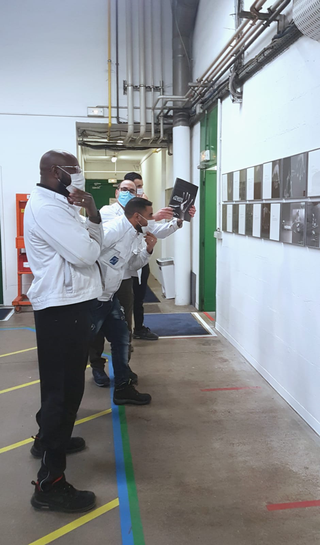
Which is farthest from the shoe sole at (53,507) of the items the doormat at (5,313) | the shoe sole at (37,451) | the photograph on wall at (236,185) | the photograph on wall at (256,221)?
the doormat at (5,313)

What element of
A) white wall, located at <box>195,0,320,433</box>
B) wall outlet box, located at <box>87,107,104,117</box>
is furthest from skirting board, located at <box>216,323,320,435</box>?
wall outlet box, located at <box>87,107,104,117</box>

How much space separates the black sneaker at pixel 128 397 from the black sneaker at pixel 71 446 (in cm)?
58

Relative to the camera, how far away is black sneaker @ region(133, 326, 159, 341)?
15.8 feet

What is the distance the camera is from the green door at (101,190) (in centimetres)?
1277

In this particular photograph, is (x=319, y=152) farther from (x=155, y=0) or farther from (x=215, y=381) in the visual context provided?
(x=155, y=0)

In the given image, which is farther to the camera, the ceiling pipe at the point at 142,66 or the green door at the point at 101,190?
the green door at the point at 101,190

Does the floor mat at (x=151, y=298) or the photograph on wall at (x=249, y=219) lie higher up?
the photograph on wall at (x=249, y=219)

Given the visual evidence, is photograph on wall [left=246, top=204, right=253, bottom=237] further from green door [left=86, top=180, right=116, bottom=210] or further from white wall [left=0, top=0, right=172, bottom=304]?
green door [left=86, top=180, right=116, bottom=210]

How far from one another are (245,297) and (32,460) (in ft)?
8.15

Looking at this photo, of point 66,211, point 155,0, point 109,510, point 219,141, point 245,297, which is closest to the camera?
point 66,211

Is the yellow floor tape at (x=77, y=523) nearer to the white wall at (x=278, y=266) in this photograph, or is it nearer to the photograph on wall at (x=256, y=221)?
the white wall at (x=278, y=266)

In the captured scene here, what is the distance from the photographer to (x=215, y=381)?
3611 millimetres

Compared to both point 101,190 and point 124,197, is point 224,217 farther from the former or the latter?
point 101,190

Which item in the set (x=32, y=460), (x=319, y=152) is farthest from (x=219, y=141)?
(x=32, y=460)
